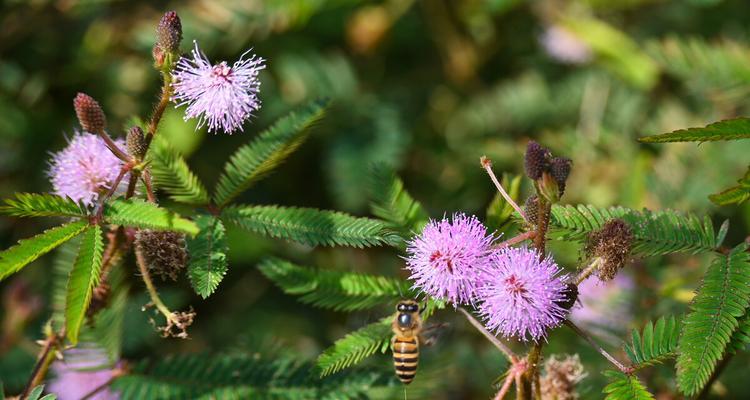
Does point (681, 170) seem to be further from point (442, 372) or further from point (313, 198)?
point (313, 198)

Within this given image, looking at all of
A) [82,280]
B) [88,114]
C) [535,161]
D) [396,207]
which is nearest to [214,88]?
[88,114]

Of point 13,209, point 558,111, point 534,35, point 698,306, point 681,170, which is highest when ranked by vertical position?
point 534,35

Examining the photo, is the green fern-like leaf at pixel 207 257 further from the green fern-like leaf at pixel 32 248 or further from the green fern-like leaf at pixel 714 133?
the green fern-like leaf at pixel 714 133

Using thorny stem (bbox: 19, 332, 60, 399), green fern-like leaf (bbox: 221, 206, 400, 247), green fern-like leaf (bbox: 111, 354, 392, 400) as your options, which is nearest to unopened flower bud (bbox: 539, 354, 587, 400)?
green fern-like leaf (bbox: 111, 354, 392, 400)

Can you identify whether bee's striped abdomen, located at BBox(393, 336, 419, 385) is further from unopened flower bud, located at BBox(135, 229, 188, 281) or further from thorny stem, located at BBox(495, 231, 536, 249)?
unopened flower bud, located at BBox(135, 229, 188, 281)

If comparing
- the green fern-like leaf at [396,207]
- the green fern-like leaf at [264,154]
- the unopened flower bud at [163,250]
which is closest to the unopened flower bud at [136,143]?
the unopened flower bud at [163,250]

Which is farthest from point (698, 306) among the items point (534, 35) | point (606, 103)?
point (534, 35)
